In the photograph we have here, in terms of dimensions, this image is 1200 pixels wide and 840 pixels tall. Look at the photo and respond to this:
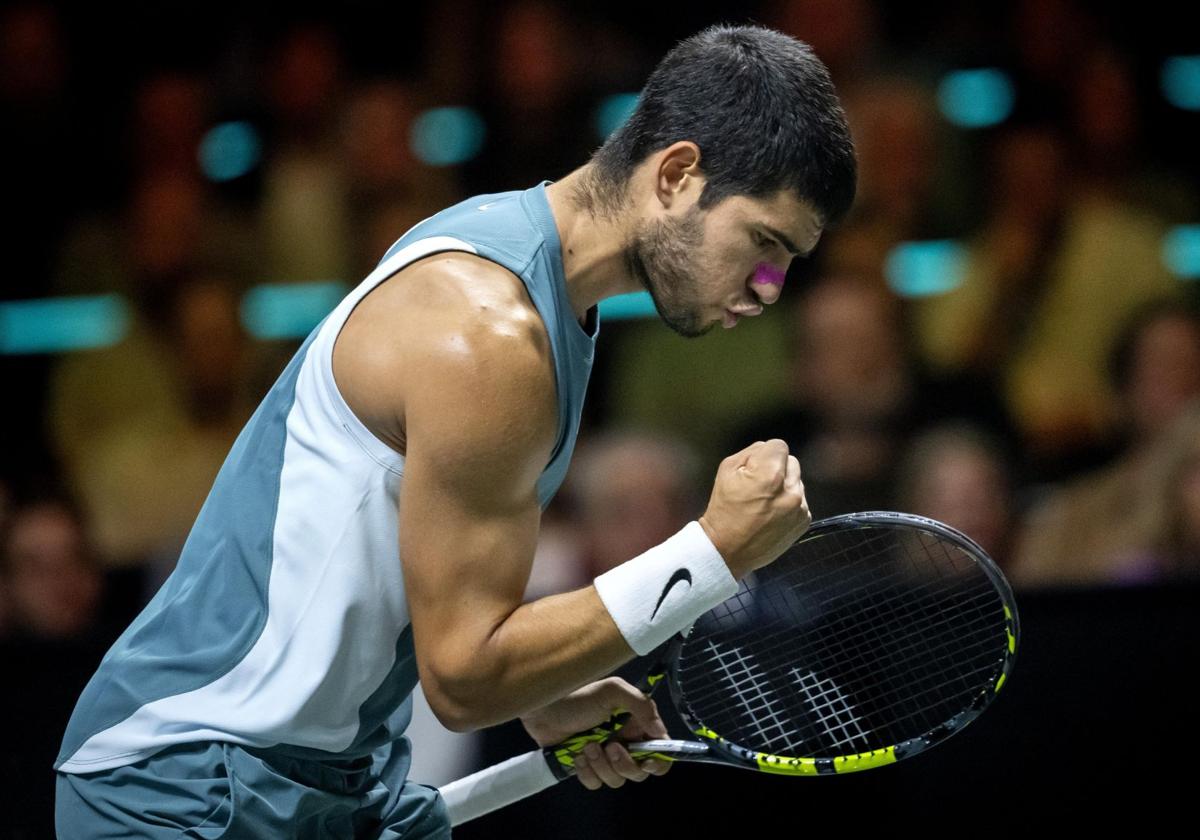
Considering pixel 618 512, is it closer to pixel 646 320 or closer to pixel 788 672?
pixel 646 320

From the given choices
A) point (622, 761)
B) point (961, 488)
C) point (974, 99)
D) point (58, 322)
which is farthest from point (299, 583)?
point (58, 322)

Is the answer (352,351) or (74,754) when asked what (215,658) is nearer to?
(74,754)

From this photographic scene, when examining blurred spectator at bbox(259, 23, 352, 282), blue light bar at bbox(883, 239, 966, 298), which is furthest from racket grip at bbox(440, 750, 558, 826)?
blurred spectator at bbox(259, 23, 352, 282)

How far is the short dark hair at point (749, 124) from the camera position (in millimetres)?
2062

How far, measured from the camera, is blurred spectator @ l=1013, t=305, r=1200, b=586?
3.92 meters

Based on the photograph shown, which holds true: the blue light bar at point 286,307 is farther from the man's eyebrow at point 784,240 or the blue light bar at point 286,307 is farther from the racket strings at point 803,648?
the man's eyebrow at point 784,240

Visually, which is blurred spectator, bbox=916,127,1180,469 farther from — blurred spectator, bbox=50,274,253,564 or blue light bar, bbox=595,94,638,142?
blurred spectator, bbox=50,274,253,564

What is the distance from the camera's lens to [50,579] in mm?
4152

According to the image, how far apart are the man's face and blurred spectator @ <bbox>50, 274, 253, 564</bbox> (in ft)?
9.02

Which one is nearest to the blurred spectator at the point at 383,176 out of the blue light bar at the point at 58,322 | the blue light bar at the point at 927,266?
the blue light bar at the point at 58,322

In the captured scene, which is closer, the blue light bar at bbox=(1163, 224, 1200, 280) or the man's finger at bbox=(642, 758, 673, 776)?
the man's finger at bbox=(642, 758, 673, 776)

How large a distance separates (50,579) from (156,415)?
0.78m

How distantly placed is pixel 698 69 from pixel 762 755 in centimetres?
96

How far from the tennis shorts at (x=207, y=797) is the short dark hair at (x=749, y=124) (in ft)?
2.63
